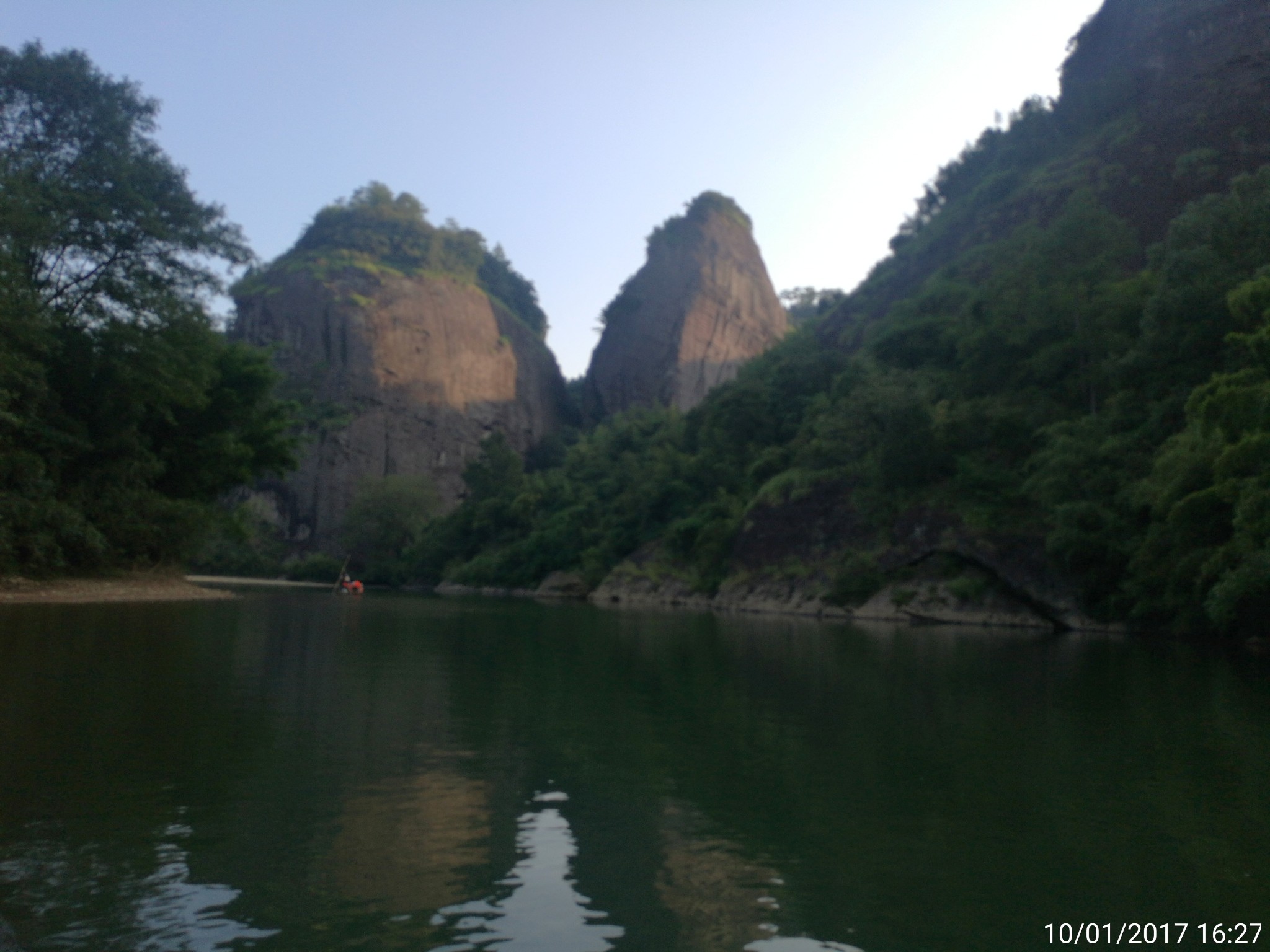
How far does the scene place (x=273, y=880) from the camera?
4297mm

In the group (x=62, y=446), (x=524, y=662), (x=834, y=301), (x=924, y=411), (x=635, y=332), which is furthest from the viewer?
(x=635, y=332)

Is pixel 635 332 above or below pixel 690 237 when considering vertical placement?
below

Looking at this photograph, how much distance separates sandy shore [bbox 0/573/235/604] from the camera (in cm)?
2239

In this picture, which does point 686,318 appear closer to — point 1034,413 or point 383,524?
point 383,524

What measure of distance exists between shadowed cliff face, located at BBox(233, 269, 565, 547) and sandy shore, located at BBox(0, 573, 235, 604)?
210 ft

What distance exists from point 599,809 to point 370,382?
9590 centimetres

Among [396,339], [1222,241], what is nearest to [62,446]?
[1222,241]

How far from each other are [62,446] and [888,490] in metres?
30.1

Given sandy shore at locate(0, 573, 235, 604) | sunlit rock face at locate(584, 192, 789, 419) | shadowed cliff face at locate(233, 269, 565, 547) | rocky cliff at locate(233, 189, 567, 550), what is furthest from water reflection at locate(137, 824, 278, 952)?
sunlit rock face at locate(584, 192, 789, 419)

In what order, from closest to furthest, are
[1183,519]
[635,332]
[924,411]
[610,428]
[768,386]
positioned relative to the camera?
[1183,519] → [924,411] → [768,386] → [610,428] → [635,332]

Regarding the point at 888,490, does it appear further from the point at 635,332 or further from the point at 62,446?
the point at 635,332

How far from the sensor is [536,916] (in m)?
4.06

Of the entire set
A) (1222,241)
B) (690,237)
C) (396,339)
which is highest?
(690,237)

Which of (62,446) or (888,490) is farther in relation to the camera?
(888,490)
